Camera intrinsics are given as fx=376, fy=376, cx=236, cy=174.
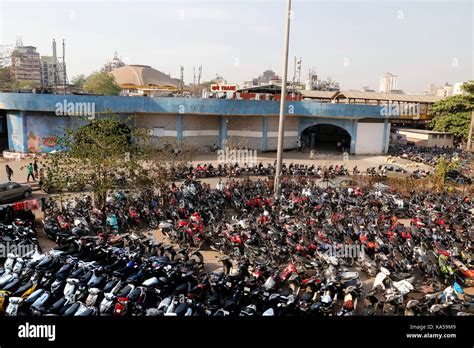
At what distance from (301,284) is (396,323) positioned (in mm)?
4649

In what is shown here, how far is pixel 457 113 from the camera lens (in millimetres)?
34188

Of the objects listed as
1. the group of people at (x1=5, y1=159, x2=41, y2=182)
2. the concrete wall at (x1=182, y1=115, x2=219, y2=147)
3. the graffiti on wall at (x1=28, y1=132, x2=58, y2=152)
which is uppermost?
the concrete wall at (x1=182, y1=115, x2=219, y2=147)

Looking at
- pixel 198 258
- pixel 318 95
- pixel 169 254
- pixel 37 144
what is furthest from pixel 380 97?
pixel 169 254

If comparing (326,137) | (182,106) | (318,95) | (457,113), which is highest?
(318,95)

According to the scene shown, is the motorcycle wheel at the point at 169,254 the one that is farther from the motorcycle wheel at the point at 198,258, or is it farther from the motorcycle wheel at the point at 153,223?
the motorcycle wheel at the point at 153,223

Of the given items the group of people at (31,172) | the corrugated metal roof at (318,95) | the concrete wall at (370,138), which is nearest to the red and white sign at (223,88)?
the concrete wall at (370,138)

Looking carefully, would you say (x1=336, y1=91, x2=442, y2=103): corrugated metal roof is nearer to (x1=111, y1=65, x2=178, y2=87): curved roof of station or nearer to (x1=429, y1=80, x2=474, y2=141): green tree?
(x1=429, y1=80, x2=474, y2=141): green tree

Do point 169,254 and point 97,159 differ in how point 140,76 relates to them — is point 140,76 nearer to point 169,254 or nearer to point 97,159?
point 97,159

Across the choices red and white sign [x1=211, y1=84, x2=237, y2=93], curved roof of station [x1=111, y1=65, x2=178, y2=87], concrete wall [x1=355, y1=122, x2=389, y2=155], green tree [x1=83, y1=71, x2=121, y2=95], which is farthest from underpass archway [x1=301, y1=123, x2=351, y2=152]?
green tree [x1=83, y1=71, x2=121, y2=95]

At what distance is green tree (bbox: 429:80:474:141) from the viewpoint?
3344 centimetres

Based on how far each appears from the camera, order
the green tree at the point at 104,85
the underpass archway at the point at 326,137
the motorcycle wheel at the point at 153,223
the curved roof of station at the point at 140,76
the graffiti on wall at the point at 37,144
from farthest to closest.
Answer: the curved roof of station at the point at 140,76 < the green tree at the point at 104,85 < the underpass archway at the point at 326,137 < the graffiti on wall at the point at 37,144 < the motorcycle wheel at the point at 153,223

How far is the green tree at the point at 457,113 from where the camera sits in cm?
3344

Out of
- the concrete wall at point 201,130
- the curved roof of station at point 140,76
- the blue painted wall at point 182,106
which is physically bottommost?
the concrete wall at point 201,130

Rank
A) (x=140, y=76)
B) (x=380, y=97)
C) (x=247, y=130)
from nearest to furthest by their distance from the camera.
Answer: (x=247, y=130) < (x=380, y=97) < (x=140, y=76)
